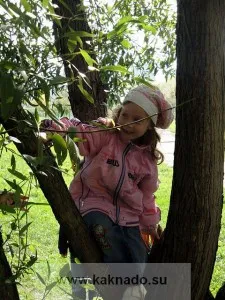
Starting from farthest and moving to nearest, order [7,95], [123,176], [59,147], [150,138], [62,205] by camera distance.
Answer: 1. [150,138]
2. [123,176]
3. [62,205]
4. [59,147]
5. [7,95]

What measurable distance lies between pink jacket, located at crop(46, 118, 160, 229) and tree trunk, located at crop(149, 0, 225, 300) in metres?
0.24

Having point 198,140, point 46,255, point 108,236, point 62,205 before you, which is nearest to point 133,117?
point 198,140

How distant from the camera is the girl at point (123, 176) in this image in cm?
223

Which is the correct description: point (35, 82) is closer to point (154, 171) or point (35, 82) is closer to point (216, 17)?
point (216, 17)

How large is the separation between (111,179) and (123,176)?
6 centimetres

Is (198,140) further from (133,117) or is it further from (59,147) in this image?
(59,147)

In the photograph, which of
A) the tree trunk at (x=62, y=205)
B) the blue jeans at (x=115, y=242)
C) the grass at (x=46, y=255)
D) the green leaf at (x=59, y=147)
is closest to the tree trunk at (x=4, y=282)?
the tree trunk at (x=62, y=205)

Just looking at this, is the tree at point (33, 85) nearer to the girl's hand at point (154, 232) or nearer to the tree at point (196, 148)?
the tree at point (196, 148)

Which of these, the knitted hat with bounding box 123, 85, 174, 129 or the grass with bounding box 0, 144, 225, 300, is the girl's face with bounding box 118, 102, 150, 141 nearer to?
the knitted hat with bounding box 123, 85, 174, 129

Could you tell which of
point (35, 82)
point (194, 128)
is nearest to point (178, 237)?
point (194, 128)

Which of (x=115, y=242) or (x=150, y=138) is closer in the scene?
(x=115, y=242)

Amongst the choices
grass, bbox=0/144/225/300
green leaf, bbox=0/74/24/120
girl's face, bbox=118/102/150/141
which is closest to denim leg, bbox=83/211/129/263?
girl's face, bbox=118/102/150/141

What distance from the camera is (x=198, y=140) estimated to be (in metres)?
1.99

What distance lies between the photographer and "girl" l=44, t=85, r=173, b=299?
2227mm
